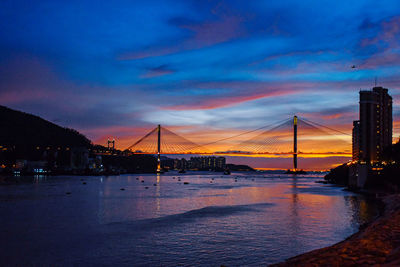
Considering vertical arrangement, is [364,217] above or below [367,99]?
below

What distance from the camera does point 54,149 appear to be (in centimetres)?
14200

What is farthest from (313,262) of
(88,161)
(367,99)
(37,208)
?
(88,161)

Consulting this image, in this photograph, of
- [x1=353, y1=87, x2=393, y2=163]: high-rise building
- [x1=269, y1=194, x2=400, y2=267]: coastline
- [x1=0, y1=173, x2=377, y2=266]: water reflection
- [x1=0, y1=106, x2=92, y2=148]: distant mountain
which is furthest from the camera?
[x1=0, y1=106, x2=92, y2=148]: distant mountain

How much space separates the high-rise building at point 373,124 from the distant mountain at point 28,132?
373 feet

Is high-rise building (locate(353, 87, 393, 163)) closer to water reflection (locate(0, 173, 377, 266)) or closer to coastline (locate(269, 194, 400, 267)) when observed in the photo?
water reflection (locate(0, 173, 377, 266))

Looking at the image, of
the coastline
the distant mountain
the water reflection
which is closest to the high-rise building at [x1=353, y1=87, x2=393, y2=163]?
the water reflection

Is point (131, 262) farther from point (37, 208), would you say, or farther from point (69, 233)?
point (37, 208)

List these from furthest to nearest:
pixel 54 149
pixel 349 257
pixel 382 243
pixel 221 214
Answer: pixel 54 149
pixel 221 214
pixel 382 243
pixel 349 257

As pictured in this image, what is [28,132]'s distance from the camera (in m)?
155

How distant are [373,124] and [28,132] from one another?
127895mm

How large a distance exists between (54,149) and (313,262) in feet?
471

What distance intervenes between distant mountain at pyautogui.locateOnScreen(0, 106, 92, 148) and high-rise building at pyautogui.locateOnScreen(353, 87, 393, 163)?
373 ft

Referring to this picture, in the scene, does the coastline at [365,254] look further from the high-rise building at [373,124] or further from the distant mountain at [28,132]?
the distant mountain at [28,132]

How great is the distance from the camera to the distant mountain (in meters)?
144
